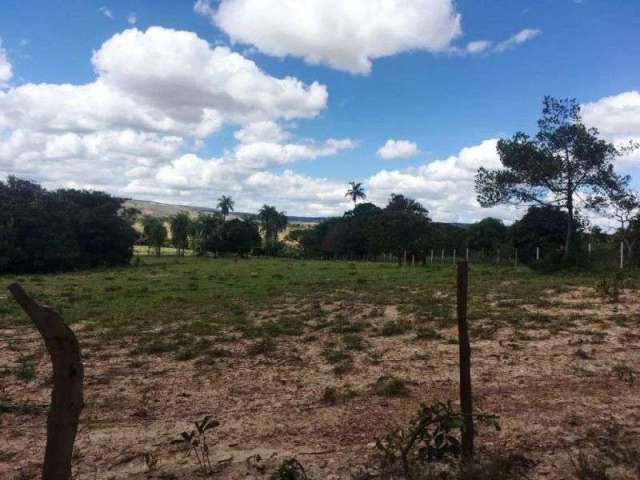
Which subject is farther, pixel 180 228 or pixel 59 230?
pixel 180 228

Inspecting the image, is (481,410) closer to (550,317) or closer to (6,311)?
(550,317)

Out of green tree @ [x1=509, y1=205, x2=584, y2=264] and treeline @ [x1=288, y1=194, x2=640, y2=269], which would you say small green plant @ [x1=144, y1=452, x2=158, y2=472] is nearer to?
treeline @ [x1=288, y1=194, x2=640, y2=269]

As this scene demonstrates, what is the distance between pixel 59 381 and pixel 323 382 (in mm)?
4381

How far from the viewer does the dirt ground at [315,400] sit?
4441 mm

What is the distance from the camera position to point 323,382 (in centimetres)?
681

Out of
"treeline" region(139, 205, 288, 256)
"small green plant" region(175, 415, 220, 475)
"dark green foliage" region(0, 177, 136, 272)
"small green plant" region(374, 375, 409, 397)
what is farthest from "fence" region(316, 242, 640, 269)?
"dark green foliage" region(0, 177, 136, 272)

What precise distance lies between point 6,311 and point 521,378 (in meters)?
13.1

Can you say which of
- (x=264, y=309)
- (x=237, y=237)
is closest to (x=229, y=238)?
(x=237, y=237)

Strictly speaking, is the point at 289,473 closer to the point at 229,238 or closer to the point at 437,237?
the point at 437,237

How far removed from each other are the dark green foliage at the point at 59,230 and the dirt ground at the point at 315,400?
3087cm

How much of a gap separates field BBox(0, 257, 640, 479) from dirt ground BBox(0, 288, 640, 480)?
0.02m

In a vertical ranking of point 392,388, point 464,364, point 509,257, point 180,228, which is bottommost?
point 392,388

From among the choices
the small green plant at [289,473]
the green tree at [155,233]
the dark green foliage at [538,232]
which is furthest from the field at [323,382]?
the green tree at [155,233]

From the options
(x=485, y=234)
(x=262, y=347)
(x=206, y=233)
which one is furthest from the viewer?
(x=206, y=233)
